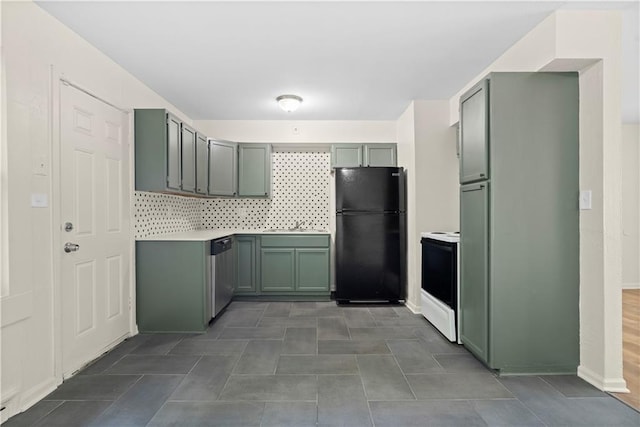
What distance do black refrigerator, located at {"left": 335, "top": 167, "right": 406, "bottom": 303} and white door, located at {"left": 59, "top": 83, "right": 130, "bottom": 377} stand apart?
2307 mm

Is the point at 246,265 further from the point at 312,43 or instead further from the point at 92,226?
the point at 312,43

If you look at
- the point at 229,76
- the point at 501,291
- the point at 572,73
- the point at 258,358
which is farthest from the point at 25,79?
the point at 572,73

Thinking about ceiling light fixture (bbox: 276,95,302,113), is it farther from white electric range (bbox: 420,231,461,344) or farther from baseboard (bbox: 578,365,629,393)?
baseboard (bbox: 578,365,629,393)

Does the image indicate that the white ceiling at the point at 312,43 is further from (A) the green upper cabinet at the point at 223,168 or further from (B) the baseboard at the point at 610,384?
(B) the baseboard at the point at 610,384

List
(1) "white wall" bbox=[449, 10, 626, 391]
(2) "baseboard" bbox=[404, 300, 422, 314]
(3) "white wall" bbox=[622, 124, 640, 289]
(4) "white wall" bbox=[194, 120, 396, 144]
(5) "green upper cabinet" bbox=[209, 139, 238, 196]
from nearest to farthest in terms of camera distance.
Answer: (1) "white wall" bbox=[449, 10, 626, 391], (2) "baseboard" bbox=[404, 300, 422, 314], (5) "green upper cabinet" bbox=[209, 139, 238, 196], (4) "white wall" bbox=[194, 120, 396, 144], (3) "white wall" bbox=[622, 124, 640, 289]

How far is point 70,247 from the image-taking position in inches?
88.6

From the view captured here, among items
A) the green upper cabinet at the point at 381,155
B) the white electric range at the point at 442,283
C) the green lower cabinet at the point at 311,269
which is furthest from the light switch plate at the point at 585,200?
the green lower cabinet at the point at 311,269

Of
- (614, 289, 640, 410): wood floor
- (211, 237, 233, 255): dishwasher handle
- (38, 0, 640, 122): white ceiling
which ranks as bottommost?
(614, 289, 640, 410): wood floor

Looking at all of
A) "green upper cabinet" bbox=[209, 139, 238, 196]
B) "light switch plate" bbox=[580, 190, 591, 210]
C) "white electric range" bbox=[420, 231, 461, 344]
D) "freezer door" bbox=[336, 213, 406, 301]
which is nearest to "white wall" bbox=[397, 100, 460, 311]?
"freezer door" bbox=[336, 213, 406, 301]

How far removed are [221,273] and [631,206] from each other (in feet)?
18.6

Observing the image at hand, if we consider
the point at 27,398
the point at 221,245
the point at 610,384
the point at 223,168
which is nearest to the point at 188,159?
the point at 223,168

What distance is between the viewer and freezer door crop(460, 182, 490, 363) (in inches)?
91.0

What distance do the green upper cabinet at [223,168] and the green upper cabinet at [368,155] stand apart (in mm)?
1324

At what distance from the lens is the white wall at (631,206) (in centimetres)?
469
